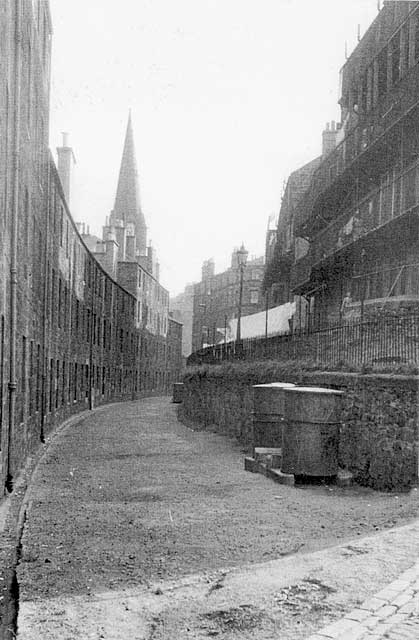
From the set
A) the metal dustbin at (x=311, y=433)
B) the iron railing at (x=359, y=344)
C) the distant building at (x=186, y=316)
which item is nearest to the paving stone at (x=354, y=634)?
the metal dustbin at (x=311, y=433)

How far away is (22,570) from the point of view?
6.88 meters

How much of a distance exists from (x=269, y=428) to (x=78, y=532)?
21.7 feet

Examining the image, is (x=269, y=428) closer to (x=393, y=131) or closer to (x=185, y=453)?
(x=185, y=453)

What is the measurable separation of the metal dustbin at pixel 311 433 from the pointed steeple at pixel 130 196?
61535mm

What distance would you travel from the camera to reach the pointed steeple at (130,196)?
7419 cm

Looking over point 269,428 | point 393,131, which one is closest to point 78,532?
point 269,428

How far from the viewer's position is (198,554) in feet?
24.2

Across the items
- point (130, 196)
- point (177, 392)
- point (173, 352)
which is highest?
point (130, 196)

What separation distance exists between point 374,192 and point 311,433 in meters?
13.5

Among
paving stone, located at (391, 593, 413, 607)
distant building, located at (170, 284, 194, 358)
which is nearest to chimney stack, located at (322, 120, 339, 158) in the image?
paving stone, located at (391, 593, 413, 607)

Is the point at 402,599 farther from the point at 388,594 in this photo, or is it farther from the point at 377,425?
the point at 377,425

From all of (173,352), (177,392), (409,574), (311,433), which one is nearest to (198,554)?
(409,574)

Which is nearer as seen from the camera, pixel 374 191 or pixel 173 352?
pixel 374 191

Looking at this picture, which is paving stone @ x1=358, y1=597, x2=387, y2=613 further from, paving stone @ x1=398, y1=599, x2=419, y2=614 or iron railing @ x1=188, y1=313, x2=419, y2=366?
iron railing @ x1=188, y1=313, x2=419, y2=366
